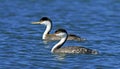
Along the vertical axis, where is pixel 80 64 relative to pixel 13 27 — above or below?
below

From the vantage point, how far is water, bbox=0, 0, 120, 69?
2047 centimetres

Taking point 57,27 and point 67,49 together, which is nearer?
point 67,49

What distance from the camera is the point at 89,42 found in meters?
25.2

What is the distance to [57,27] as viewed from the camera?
30.3 meters

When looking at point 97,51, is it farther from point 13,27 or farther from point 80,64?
point 13,27

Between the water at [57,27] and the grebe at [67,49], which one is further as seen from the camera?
the grebe at [67,49]

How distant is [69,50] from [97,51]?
1.00m

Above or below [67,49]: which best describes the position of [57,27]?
above

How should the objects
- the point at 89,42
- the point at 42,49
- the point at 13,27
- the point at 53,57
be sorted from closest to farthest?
the point at 53,57, the point at 42,49, the point at 89,42, the point at 13,27

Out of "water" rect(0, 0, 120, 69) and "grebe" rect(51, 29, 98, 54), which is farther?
"grebe" rect(51, 29, 98, 54)

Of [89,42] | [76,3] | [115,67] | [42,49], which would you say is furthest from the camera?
[76,3]

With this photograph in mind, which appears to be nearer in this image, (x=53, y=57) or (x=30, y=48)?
(x=53, y=57)

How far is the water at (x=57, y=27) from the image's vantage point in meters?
20.5

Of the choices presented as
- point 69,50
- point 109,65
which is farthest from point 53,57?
point 109,65
